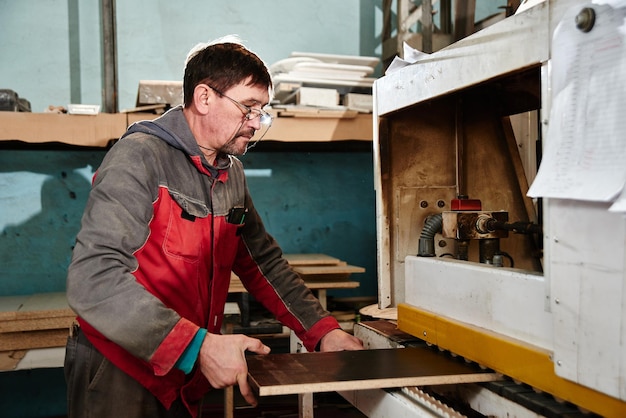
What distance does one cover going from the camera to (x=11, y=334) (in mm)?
2332

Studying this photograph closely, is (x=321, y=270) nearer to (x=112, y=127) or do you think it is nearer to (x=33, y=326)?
(x=112, y=127)

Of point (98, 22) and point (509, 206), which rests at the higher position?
point (98, 22)

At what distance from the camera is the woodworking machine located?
2.78 ft

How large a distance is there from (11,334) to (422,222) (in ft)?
5.64

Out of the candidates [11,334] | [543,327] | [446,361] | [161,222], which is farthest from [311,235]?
[543,327]

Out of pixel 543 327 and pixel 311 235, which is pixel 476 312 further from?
pixel 311 235

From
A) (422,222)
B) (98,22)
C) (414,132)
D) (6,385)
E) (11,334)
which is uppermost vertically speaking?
(98,22)

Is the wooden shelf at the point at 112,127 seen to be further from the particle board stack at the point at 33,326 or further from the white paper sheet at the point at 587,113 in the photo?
the white paper sheet at the point at 587,113

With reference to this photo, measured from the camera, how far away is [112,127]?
2488mm

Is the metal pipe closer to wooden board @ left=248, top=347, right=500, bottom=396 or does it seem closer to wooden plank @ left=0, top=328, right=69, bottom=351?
wooden plank @ left=0, top=328, right=69, bottom=351

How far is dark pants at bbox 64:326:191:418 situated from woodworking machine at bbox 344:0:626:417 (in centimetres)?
55

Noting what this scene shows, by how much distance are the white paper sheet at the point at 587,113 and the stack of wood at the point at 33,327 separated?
6.71 feet

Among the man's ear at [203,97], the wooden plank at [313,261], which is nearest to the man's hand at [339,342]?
the man's ear at [203,97]

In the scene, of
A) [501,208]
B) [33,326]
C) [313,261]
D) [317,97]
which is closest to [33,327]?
[33,326]
